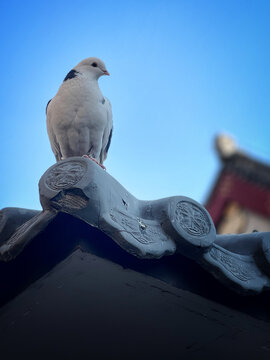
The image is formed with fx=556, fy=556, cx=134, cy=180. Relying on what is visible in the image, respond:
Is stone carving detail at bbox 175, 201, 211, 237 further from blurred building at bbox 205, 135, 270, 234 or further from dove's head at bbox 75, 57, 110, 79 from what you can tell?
blurred building at bbox 205, 135, 270, 234

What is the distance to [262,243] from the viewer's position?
168 cm

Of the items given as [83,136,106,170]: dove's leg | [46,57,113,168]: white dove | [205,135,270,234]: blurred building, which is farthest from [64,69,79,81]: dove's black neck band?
[205,135,270,234]: blurred building

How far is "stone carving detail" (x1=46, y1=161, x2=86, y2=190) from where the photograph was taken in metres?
1.50

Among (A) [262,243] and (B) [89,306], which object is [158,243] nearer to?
(B) [89,306]

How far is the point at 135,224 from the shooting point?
4.98ft

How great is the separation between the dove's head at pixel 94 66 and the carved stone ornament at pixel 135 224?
220cm

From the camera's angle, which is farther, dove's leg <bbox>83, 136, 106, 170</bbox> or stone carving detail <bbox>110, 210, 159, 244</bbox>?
dove's leg <bbox>83, 136, 106, 170</bbox>

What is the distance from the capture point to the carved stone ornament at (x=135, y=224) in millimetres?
1458

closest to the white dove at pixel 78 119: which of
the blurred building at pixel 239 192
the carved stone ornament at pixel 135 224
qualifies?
the carved stone ornament at pixel 135 224

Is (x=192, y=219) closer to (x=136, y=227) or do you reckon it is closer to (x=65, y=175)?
(x=136, y=227)

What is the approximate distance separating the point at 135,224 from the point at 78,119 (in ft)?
5.78

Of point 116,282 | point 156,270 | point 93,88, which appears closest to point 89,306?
point 116,282

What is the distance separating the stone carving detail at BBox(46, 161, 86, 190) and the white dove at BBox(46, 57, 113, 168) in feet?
5.24

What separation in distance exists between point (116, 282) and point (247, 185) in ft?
39.0
